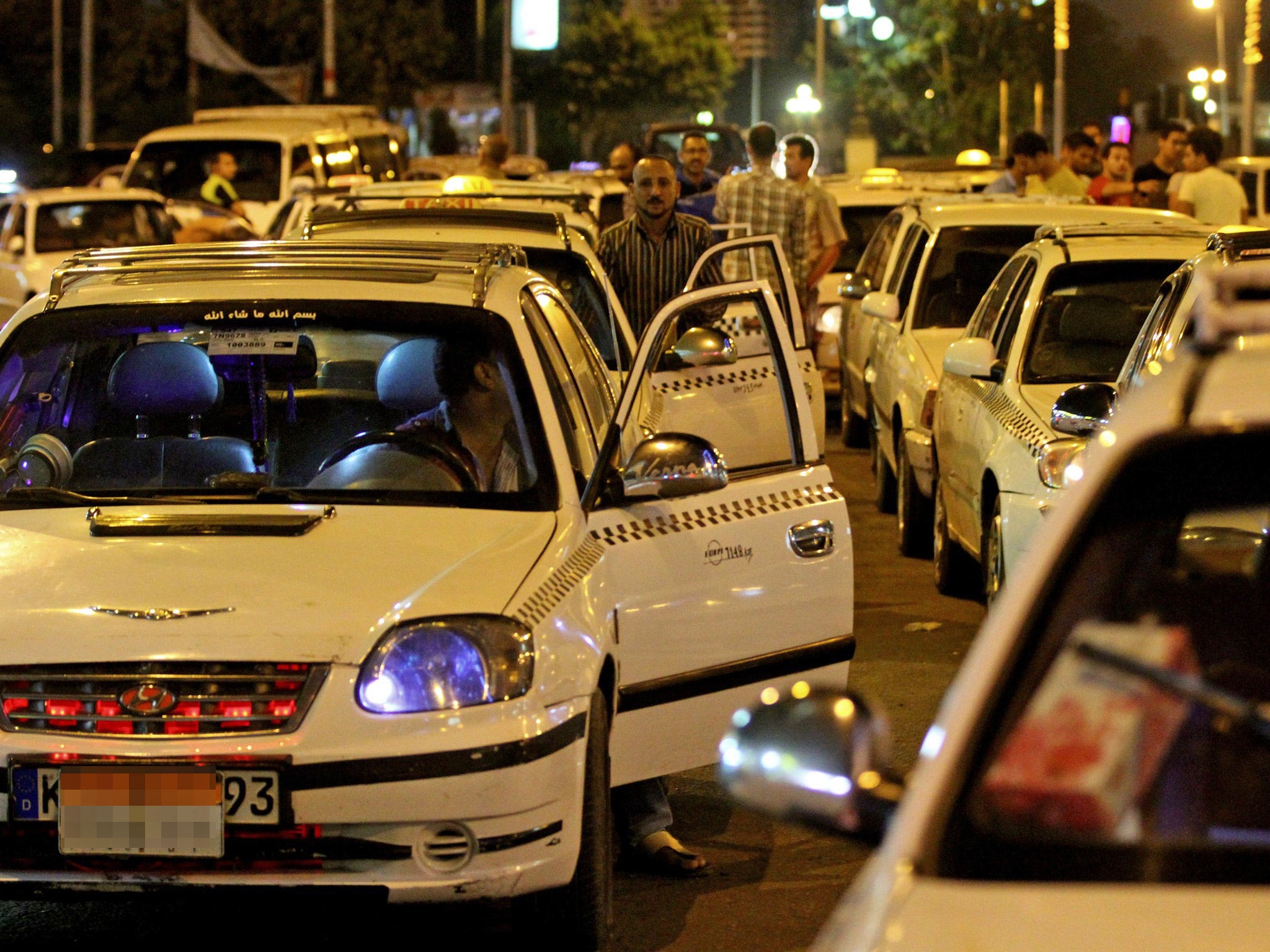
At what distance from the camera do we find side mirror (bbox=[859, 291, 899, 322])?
10.5 meters

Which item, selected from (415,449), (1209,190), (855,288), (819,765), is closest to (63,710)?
(415,449)

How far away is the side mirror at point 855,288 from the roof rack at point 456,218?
291 centimetres

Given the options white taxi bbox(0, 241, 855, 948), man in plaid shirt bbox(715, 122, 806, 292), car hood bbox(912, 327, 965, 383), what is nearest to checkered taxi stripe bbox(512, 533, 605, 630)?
white taxi bbox(0, 241, 855, 948)

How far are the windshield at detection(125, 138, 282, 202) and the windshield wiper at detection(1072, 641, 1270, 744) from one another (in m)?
22.5

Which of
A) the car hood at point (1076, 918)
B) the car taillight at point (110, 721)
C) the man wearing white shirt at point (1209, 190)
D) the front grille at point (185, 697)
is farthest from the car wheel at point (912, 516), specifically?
the car hood at point (1076, 918)

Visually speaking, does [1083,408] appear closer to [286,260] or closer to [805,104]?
[286,260]

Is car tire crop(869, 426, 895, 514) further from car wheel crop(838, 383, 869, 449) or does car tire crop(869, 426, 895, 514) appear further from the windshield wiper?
the windshield wiper

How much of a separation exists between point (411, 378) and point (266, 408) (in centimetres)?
42

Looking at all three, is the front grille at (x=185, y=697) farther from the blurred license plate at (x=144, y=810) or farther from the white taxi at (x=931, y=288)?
the white taxi at (x=931, y=288)

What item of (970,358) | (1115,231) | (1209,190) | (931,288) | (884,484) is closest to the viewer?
(970,358)

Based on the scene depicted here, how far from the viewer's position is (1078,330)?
8867 millimetres

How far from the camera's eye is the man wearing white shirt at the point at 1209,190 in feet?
44.0

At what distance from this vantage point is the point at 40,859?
14.1 ft

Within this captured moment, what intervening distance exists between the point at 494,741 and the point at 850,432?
10232 millimetres
